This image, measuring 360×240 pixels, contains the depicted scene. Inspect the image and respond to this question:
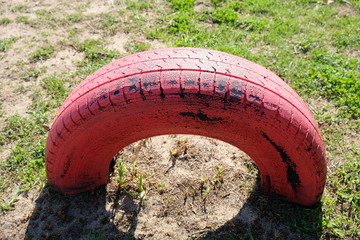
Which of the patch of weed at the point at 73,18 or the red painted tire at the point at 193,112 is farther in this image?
the patch of weed at the point at 73,18

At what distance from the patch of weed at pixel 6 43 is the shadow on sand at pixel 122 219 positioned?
115 inches

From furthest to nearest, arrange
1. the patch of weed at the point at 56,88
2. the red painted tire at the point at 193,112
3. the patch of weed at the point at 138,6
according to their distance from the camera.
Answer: the patch of weed at the point at 138,6 → the patch of weed at the point at 56,88 → the red painted tire at the point at 193,112

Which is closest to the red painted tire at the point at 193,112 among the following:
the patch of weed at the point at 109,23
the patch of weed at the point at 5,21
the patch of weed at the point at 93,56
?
the patch of weed at the point at 93,56

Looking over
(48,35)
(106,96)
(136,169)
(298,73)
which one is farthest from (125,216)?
(48,35)

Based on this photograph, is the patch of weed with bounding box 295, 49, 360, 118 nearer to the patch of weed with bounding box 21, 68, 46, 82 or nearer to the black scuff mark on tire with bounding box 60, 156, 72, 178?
the black scuff mark on tire with bounding box 60, 156, 72, 178

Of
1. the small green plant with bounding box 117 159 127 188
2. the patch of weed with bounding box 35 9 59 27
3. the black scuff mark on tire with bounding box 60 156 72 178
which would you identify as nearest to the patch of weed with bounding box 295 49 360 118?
the small green plant with bounding box 117 159 127 188

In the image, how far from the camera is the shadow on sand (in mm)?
3025

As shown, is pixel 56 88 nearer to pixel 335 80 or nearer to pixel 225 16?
pixel 225 16

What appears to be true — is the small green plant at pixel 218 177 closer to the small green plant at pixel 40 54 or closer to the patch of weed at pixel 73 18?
the small green plant at pixel 40 54

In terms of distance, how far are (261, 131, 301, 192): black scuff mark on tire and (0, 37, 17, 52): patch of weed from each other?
4376 millimetres

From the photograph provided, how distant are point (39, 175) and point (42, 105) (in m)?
1.12

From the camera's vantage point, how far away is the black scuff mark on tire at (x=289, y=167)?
265 centimetres

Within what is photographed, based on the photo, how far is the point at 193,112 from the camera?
250cm

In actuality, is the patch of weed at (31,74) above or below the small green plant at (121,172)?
below
